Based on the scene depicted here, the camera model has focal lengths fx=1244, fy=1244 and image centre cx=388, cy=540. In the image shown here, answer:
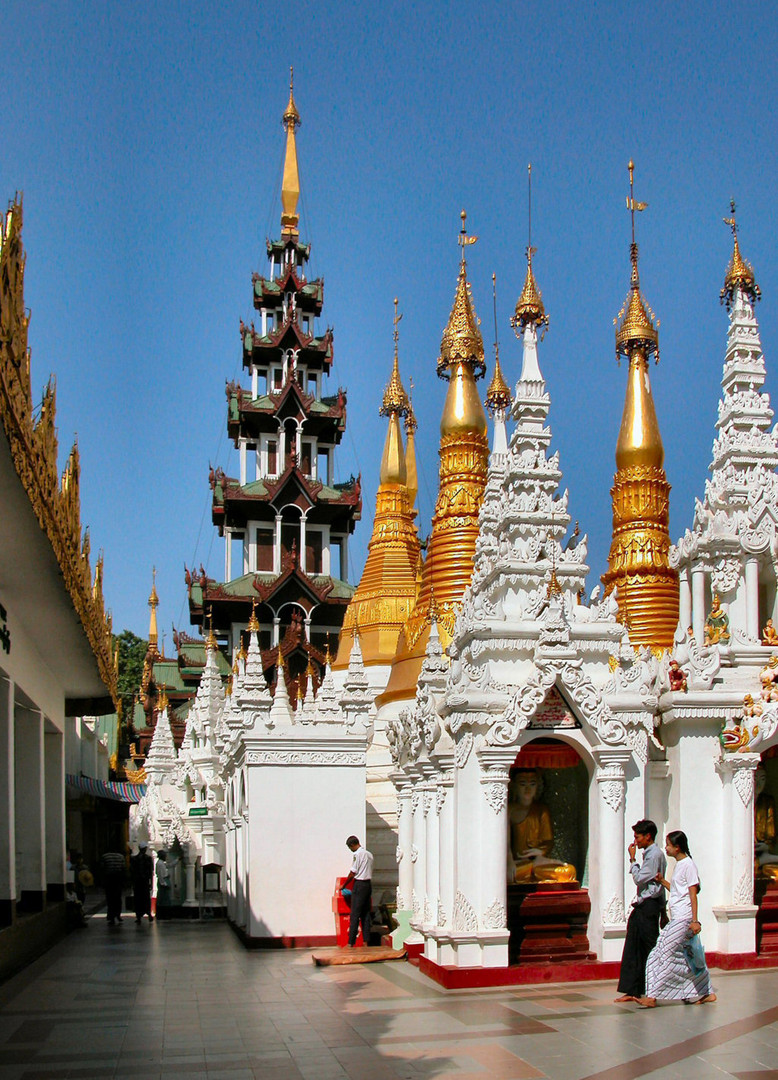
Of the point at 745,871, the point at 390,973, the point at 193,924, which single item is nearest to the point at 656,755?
the point at 745,871

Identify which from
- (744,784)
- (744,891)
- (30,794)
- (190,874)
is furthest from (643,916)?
(190,874)

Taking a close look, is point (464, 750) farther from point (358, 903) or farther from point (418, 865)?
point (358, 903)

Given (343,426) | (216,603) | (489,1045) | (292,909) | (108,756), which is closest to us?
(489,1045)

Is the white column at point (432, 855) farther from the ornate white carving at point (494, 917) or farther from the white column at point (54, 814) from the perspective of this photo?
the white column at point (54, 814)

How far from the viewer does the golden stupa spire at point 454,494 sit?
2684 centimetres

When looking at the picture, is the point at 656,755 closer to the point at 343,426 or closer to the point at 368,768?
the point at 368,768

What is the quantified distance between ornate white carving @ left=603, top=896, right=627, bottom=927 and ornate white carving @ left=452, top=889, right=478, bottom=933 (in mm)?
1448

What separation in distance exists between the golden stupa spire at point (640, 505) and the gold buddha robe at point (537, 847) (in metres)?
11.4

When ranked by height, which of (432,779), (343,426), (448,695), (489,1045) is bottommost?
(489,1045)

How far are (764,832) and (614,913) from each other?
3032mm

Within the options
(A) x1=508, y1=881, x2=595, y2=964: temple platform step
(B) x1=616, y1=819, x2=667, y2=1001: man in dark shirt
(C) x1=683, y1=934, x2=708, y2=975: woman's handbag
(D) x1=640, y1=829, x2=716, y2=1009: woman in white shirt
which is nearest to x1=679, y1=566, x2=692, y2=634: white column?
(A) x1=508, y1=881, x2=595, y2=964: temple platform step

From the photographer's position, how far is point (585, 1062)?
9125 mm

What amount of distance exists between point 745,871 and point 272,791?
712 centimetres

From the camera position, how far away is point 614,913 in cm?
1331
